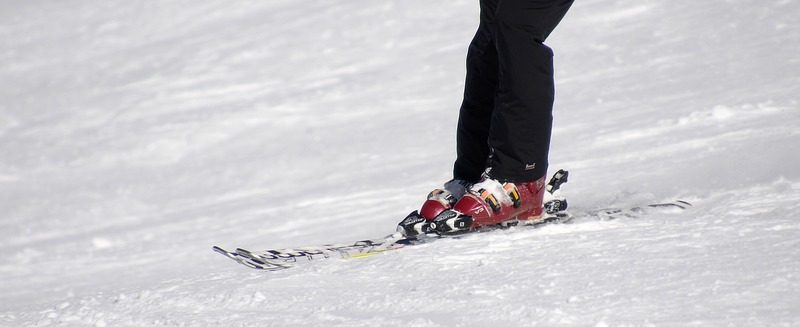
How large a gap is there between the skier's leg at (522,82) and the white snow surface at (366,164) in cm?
30

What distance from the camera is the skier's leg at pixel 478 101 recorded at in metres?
3.43

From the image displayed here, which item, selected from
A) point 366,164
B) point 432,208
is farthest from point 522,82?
point 366,164

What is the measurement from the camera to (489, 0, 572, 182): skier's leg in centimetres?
313

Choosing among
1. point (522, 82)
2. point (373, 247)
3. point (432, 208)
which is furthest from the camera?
point (432, 208)

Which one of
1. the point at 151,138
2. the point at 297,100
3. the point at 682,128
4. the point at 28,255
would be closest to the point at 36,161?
the point at 151,138

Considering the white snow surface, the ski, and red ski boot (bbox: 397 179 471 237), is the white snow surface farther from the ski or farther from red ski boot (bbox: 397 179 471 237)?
red ski boot (bbox: 397 179 471 237)

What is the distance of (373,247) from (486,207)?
1.36ft

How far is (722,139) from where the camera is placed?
4812mm

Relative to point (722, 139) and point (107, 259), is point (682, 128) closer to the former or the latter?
point (722, 139)

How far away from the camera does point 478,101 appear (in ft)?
11.5

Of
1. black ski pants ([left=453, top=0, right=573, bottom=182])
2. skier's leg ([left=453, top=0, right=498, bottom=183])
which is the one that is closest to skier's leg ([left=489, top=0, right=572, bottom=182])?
black ski pants ([left=453, top=0, right=573, bottom=182])

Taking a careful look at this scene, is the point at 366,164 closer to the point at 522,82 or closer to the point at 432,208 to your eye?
the point at 432,208

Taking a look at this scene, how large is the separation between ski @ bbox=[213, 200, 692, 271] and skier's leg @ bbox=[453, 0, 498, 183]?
1.19 feet

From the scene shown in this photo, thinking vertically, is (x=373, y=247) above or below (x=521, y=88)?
below
